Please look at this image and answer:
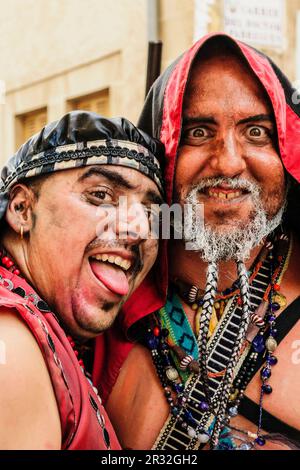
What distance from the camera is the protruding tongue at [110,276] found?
1.98 meters

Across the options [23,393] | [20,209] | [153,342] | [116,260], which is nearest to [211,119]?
[116,260]

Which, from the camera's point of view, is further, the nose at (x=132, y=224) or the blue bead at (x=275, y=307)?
the blue bead at (x=275, y=307)

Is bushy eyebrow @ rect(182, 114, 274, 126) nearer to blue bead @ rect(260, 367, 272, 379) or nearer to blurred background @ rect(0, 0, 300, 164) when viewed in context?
blue bead @ rect(260, 367, 272, 379)

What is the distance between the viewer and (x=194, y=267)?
2502 millimetres

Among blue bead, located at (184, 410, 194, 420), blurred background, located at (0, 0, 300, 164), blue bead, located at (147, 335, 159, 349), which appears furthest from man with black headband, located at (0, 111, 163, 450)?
blurred background, located at (0, 0, 300, 164)

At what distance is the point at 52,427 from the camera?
1.45m

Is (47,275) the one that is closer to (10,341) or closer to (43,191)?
(43,191)

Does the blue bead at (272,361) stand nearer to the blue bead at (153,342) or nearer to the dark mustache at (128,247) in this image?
the blue bead at (153,342)

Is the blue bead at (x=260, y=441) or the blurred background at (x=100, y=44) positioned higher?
the blurred background at (x=100, y=44)

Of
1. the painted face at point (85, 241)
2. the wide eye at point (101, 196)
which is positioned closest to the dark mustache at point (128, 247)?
the painted face at point (85, 241)

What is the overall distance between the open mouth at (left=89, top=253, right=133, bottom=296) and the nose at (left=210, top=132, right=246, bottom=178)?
549 mm

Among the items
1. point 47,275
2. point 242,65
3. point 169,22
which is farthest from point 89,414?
point 169,22

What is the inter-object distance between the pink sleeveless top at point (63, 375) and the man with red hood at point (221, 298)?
1.66 ft

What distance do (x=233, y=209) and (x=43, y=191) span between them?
793mm
